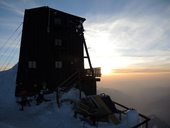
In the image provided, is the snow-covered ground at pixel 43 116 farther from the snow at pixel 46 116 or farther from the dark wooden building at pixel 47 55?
the dark wooden building at pixel 47 55

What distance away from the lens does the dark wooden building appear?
28.8 m

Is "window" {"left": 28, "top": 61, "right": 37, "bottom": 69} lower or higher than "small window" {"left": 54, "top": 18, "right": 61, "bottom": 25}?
lower

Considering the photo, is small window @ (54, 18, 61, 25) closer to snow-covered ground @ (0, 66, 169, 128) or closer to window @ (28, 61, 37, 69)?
window @ (28, 61, 37, 69)

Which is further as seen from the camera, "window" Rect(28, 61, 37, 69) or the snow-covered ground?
"window" Rect(28, 61, 37, 69)

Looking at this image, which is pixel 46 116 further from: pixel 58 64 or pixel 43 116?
pixel 58 64

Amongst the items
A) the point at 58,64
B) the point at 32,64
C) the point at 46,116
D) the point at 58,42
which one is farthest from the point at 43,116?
the point at 58,42

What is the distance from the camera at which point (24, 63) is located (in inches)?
1182

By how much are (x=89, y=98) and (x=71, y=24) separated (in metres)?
14.9

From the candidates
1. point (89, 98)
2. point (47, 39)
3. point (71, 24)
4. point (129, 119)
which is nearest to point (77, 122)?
point (89, 98)

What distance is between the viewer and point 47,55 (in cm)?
2886

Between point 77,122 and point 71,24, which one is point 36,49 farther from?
point 77,122

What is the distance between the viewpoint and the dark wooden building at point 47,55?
28.8 m

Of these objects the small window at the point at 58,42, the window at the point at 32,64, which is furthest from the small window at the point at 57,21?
the window at the point at 32,64

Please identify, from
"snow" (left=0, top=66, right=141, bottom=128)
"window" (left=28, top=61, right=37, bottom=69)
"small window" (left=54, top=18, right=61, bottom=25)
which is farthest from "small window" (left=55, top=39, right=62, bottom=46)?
"snow" (left=0, top=66, right=141, bottom=128)
